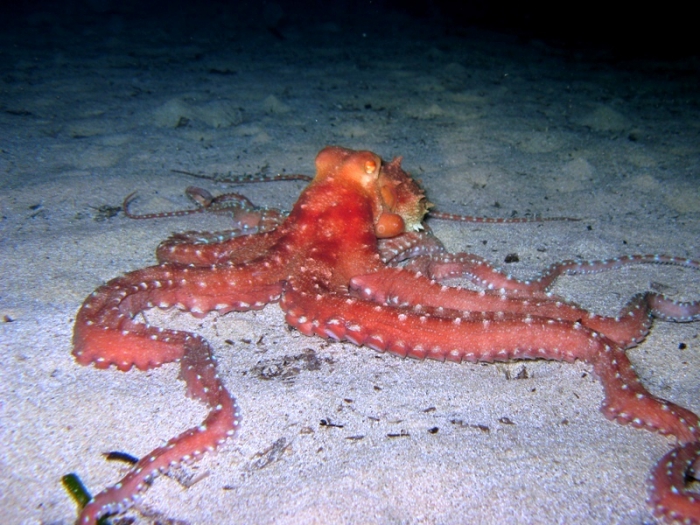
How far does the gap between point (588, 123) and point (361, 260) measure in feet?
19.9

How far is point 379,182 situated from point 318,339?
44.9 inches

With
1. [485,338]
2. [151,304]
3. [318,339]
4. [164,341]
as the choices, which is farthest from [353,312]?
[151,304]

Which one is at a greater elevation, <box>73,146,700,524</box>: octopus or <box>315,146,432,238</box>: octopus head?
<box>315,146,432,238</box>: octopus head

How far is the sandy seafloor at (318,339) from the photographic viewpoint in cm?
201

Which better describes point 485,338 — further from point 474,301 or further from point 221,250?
point 221,250

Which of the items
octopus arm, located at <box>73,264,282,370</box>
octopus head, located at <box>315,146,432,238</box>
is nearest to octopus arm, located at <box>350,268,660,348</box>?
octopus head, located at <box>315,146,432,238</box>

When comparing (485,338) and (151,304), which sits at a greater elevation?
(485,338)

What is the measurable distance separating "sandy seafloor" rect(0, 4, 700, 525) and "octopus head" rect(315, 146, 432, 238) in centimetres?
90

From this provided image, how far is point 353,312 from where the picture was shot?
2.42m

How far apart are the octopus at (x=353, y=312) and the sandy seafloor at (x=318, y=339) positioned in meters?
0.13

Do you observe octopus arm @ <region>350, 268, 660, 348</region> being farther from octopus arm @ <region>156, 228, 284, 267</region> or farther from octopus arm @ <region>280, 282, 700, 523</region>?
octopus arm @ <region>156, 228, 284, 267</region>

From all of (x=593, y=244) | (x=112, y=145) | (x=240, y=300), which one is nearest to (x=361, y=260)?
(x=240, y=300)

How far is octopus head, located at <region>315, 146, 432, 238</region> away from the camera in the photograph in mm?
2969

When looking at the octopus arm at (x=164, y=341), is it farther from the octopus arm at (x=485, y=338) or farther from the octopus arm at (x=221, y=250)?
the octopus arm at (x=485, y=338)
